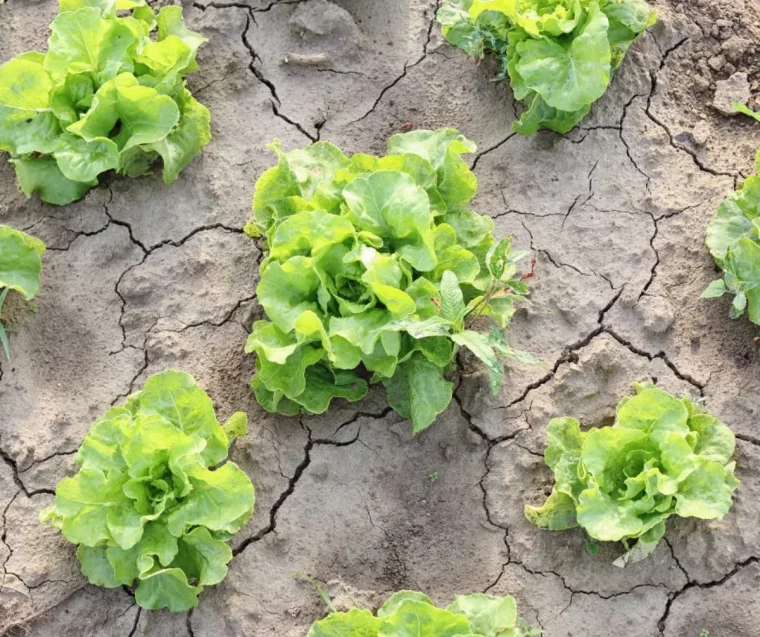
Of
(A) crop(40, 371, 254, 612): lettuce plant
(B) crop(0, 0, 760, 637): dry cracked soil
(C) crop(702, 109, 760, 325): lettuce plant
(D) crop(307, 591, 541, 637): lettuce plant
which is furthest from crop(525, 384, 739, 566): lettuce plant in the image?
(A) crop(40, 371, 254, 612): lettuce plant

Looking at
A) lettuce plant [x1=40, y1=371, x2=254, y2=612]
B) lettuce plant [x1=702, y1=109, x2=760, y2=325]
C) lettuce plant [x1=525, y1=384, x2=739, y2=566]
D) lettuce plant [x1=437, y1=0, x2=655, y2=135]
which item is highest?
lettuce plant [x1=437, y1=0, x2=655, y2=135]

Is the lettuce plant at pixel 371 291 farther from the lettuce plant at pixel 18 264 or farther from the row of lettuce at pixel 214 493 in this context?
the lettuce plant at pixel 18 264

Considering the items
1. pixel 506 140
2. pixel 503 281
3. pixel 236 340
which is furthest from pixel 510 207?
pixel 236 340

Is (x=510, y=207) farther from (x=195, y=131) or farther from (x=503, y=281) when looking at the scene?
(x=195, y=131)

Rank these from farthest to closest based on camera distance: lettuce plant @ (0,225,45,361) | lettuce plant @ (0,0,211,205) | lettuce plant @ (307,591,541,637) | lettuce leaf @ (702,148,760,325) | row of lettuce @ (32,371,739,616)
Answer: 1. lettuce plant @ (0,0,211,205)
2. lettuce plant @ (0,225,45,361)
3. lettuce leaf @ (702,148,760,325)
4. row of lettuce @ (32,371,739,616)
5. lettuce plant @ (307,591,541,637)

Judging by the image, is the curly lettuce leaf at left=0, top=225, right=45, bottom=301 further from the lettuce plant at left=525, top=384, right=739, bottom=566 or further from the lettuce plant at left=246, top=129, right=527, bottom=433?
the lettuce plant at left=525, top=384, right=739, bottom=566

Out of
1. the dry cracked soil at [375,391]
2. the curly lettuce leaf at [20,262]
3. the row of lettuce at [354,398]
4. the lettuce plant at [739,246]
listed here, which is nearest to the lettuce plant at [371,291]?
the row of lettuce at [354,398]
